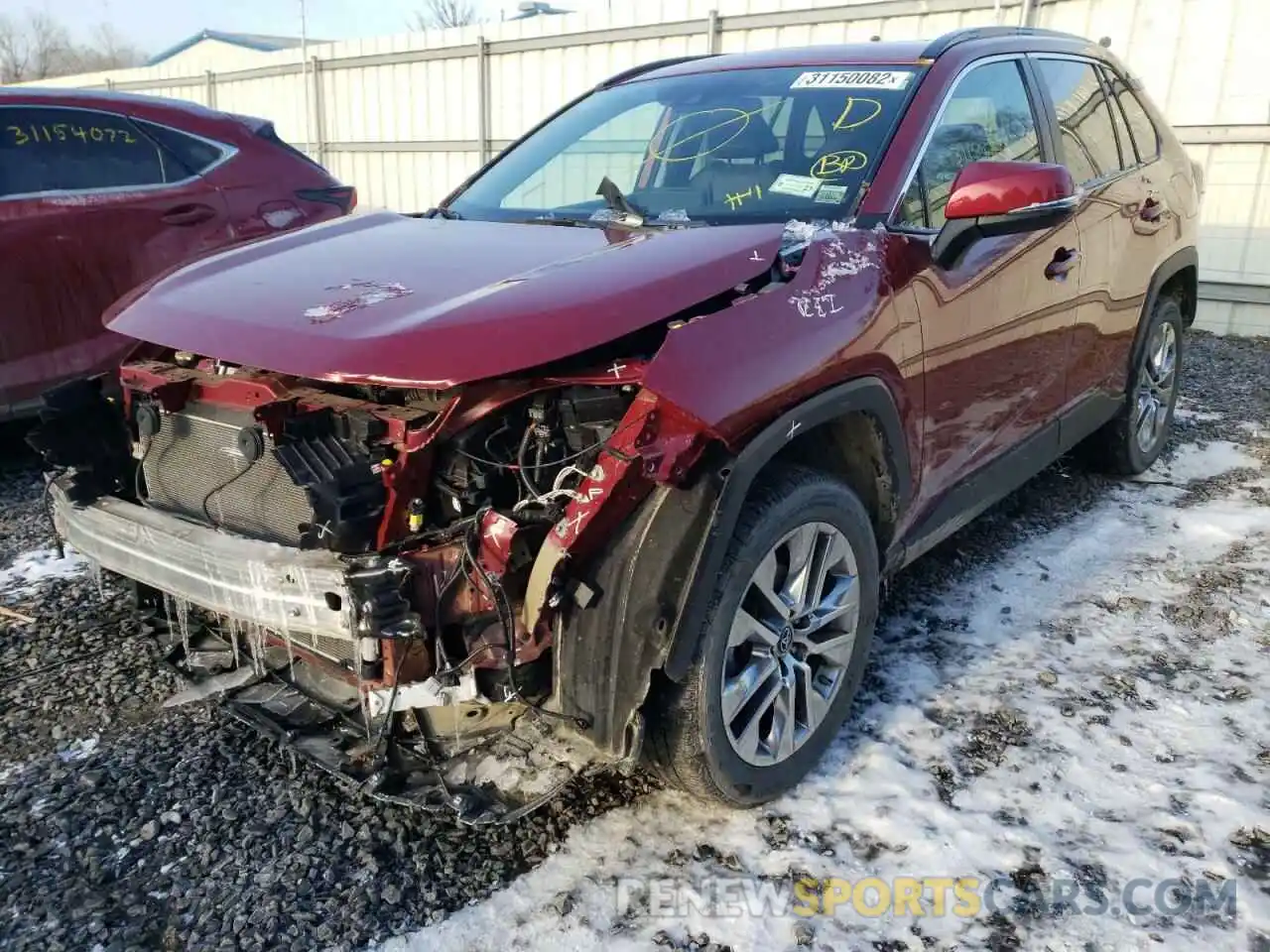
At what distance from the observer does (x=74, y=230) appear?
4.77 metres

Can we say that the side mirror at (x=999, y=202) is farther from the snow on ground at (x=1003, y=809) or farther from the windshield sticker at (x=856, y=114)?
the snow on ground at (x=1003, y=809)

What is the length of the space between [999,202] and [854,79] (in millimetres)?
846

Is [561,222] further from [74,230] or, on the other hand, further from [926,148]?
[74,230]

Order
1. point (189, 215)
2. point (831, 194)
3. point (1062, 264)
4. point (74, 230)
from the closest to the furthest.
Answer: point (831, 194), point (1062, 264), point (74, 230), point (189, 215)

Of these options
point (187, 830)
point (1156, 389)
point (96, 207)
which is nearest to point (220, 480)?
point (187, 830)

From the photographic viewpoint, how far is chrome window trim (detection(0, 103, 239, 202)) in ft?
15.5

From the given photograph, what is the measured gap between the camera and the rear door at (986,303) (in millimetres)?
2961

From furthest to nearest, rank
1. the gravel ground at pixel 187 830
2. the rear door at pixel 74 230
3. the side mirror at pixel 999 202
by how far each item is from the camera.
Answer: the rear door at pixel 74 230
the side mirror at pixel 999 202
the gravel ground at pixel 187 830

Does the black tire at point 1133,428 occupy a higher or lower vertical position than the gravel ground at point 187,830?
higher

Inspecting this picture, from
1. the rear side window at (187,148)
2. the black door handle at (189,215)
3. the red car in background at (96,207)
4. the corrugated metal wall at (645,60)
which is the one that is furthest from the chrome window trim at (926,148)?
the corrugated metal wall at (645,60)

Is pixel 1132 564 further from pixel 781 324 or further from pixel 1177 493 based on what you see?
pixel 781 324

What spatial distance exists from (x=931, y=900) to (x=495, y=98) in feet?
39.4

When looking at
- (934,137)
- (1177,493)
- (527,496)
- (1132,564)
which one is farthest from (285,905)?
(1177,493)

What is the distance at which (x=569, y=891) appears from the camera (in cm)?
231
